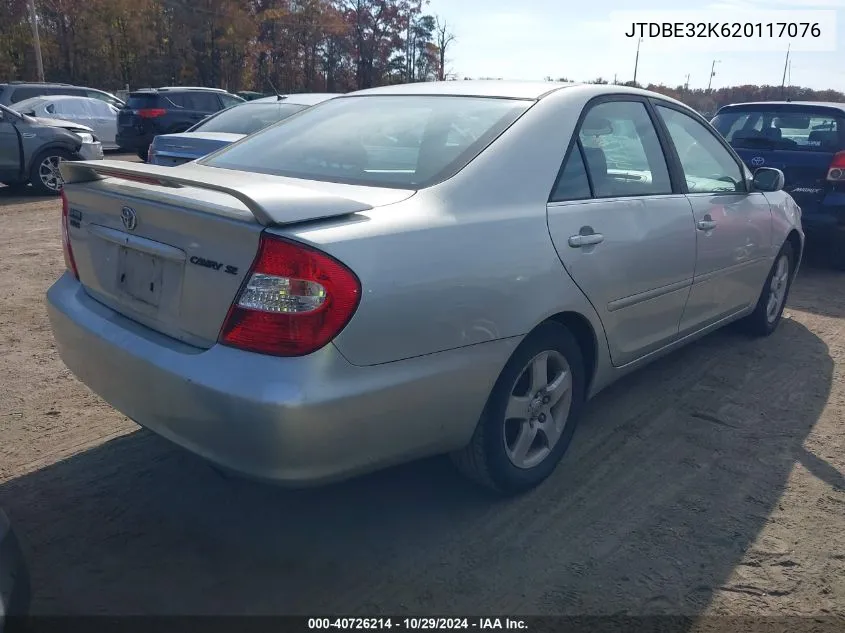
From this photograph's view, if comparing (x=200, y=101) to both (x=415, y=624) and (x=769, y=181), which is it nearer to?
(x=769, y=181)

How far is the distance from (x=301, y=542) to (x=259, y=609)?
37 cm

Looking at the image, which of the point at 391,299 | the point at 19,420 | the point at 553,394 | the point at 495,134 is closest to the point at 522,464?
the point at 553,394

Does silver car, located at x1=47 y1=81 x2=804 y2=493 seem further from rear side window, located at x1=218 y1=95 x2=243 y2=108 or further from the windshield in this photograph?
rear side window, located at x1=218 y1=95 x2=243 y2=108

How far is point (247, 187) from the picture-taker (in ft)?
7.65

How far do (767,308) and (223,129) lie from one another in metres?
5.93

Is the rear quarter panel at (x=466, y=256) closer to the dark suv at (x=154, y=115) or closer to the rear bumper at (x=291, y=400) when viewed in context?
the rear bumper at (x=291, y=400)

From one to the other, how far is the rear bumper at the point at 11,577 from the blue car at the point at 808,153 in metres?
7.18

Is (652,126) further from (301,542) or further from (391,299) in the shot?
(301,542)

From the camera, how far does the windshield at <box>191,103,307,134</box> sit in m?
8.05

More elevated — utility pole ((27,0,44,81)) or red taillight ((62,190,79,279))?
utility pole ((27,0,44,81))

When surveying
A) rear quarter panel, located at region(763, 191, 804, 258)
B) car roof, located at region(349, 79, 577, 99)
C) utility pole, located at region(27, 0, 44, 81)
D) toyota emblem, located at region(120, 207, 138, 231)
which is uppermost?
utility pole, located at region(27, 0, 44, 81)

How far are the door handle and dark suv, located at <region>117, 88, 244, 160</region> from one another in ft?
45.1

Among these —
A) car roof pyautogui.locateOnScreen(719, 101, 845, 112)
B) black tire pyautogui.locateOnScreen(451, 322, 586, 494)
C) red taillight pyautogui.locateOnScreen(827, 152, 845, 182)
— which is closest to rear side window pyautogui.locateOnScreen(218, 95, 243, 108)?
car roof pyautogui.locateOnScreen(719, 101, 845, 112)

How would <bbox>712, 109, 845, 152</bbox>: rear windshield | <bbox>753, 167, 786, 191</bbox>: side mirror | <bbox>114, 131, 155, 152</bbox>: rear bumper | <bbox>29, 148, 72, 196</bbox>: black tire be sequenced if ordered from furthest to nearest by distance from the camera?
<bbox>114, 131, 155, 152</bbox>: rear bumper → <bbox>29, 148, 72, 196</bbox>: black tire → <bbox>712, 109, 845, 152</bbox>: rear windshield → <bbox>753, 167, 786, 191</bbox>: side mirror
